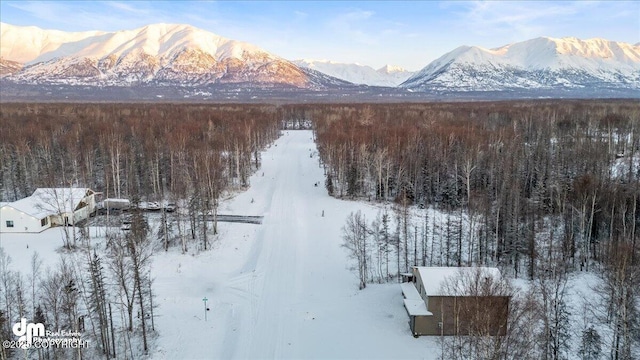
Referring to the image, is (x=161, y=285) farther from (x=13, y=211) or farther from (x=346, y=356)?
(x=13, y=211)

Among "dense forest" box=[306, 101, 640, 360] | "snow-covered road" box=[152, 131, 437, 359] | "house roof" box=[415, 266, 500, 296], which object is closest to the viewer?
"dense forest" box=[306, 101, 640, 360]

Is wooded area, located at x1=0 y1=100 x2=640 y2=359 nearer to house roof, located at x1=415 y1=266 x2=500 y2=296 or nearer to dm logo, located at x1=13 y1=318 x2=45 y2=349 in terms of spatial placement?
dm logo, located at x1=13 y1=318 x2=45 y2=349

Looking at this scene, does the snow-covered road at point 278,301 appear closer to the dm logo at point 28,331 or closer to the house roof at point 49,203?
the dm logo at point 28,331

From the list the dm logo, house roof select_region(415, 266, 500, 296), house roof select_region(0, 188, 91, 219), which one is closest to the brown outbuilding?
house roof select_region(415, 266, 500, 296)

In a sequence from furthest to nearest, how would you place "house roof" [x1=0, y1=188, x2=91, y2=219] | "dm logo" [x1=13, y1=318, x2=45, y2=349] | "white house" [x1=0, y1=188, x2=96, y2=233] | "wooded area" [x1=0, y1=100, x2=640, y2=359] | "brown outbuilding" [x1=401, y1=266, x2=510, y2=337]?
"house roof" [x1=0, y1=188, x2=91, y2=219] → "white house" [x1=0, y1=188, x2=96, y2=233] → "wooded area" [x1=0, y1=100, x2=640, y2=359] → "brown outbuilding" [x1=401, y1=266, x2=510, y2=337] → "dm logo" [x1=13, y1=318, x2=45, y2=349]

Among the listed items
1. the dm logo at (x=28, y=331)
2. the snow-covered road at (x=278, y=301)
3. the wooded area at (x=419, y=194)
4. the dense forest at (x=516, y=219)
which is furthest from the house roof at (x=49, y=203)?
the dense forest at (x=516, y=219)

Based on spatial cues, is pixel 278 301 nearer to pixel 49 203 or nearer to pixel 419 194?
pixel 49 203

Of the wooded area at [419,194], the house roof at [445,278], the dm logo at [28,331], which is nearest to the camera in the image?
the dm logo at [28,331]

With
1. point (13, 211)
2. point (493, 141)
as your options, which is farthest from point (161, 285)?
point (493, 141)
